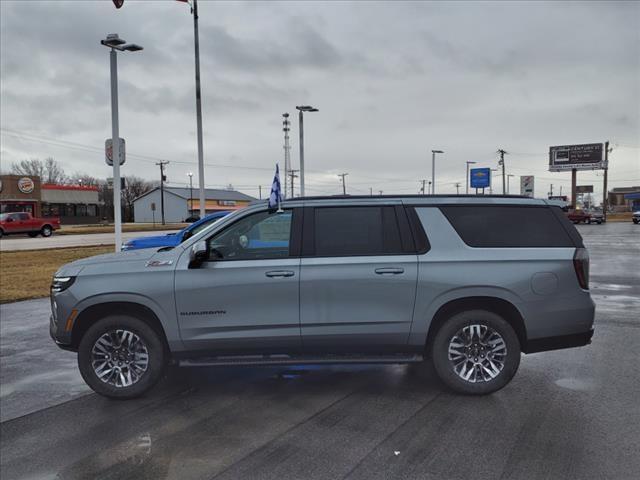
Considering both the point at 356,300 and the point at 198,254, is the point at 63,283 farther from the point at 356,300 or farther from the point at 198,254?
the point at 356,300

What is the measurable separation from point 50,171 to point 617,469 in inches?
5231

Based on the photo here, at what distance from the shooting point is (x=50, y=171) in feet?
390

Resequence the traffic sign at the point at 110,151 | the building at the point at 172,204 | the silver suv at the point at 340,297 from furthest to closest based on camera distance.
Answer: the building at the point at 172,204
the traffic sign at the point at 110,151
the silver suv at the point at 340,297

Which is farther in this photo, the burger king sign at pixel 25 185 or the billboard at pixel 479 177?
the burger king sign at pixel 25 185

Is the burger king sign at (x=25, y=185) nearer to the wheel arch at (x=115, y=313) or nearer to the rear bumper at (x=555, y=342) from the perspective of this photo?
the wheel arch at (x=115, y=313)

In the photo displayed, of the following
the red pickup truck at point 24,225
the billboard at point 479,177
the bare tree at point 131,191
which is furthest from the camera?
the bare tree at point 131,191

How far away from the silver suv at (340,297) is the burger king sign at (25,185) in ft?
211

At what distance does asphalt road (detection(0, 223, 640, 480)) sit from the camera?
3.60 m

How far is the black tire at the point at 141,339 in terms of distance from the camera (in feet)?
16.0

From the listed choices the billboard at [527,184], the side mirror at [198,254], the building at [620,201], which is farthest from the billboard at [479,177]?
the building at [620,201]

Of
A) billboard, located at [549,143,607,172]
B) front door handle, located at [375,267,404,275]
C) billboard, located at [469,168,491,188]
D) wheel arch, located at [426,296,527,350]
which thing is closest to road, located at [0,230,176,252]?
front door handle, located at [375,267,404,275]

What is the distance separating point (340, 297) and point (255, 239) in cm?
102

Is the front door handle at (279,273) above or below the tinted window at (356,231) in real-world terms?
below

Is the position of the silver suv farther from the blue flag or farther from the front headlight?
the blue flag
